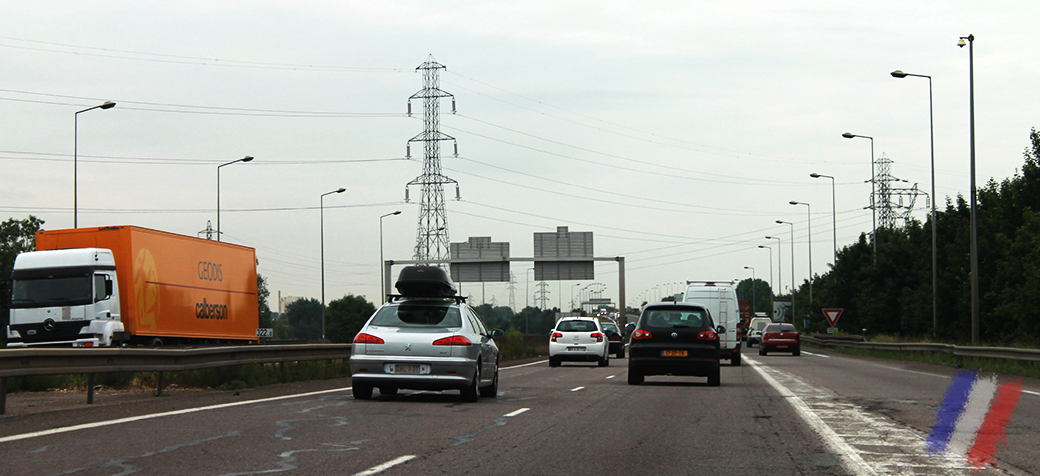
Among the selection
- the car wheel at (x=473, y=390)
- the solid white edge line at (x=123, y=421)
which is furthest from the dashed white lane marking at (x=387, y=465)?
the car wheel at (x=473, y=390)

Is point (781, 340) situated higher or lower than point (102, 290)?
lower

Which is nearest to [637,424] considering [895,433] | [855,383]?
[895,433]

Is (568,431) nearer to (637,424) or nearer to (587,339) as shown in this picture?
(637,424)

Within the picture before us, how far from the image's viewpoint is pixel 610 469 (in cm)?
858

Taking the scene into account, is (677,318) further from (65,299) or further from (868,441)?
(65,299)

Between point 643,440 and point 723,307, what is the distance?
80.2ft

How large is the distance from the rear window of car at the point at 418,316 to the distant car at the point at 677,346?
5859 mm

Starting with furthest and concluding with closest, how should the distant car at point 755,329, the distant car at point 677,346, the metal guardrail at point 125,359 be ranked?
the distant car at point 755,329, the distant car at point 677,346, the metal guardrail at point 125,359

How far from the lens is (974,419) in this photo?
13.4 meters

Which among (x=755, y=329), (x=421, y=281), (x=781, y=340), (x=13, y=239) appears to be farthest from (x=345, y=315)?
(x=421, y=281)

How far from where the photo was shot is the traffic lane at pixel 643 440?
28.5 feet

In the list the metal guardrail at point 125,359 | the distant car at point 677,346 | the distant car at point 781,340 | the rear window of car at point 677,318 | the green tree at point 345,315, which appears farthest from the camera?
the green tree at point 345,315

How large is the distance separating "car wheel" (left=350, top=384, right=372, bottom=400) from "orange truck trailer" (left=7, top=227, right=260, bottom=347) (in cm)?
1292

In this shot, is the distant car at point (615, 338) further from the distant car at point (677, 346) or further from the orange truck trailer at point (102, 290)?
the distant car at point (677, 346)
